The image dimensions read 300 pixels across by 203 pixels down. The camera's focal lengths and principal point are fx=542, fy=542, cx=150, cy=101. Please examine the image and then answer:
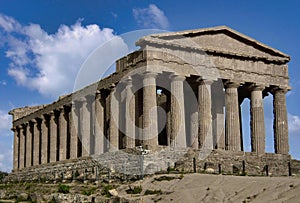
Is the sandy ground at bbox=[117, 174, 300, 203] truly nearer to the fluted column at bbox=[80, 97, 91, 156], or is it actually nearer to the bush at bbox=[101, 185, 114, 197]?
the bush at bbox=[101, 185, 114, 197]

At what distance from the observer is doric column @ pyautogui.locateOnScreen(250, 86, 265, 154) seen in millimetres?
50719

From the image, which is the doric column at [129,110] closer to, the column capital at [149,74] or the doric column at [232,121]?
the column capital at [149,74]

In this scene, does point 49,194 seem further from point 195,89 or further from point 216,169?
point 195,89

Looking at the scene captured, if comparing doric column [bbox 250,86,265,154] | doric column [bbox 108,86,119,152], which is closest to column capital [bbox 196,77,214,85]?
doric column [bbox 250,86,265,154]

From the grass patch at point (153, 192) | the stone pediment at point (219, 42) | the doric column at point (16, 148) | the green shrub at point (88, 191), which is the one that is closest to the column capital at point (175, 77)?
the stone pediment at point (219, 42)

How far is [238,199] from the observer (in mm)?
27172

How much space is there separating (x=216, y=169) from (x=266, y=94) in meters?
15.6

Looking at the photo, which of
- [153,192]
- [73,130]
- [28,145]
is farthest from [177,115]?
[28,145]

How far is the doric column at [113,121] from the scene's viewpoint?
5094 cm

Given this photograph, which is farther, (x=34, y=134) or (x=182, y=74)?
(x=34, y=134)

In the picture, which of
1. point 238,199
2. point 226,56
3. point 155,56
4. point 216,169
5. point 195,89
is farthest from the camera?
point 195,89

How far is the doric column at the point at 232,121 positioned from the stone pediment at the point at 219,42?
3318 millimetres

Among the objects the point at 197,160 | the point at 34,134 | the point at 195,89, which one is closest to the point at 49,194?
the point at 197,160

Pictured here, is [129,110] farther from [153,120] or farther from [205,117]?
[205,117]
